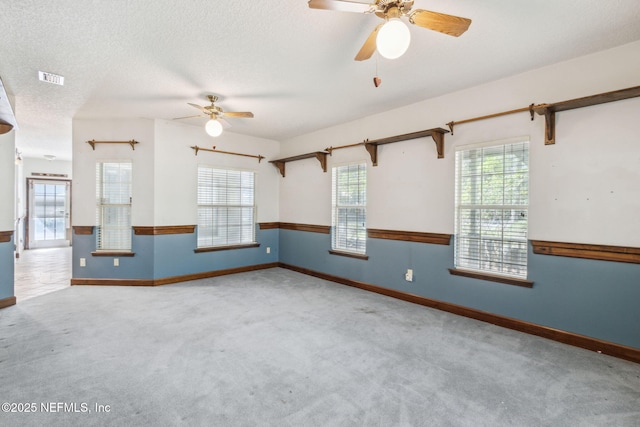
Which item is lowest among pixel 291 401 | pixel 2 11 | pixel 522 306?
pixel 291 401

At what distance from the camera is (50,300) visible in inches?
156

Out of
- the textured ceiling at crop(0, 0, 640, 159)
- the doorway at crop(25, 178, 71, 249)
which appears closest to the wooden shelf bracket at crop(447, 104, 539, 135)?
the textured ceiling at crop(0, 0, 640, 159)

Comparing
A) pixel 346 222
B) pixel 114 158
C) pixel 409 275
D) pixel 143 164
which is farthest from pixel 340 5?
pixel 114 158

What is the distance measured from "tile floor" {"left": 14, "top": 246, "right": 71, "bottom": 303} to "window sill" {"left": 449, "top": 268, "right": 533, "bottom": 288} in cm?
569

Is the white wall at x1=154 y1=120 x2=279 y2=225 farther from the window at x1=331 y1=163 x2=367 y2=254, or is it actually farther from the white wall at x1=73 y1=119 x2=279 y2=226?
the window at x1=331 y1=163 x2=367 y2=254

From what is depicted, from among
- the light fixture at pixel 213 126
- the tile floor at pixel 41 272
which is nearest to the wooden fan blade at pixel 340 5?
the light fixture at pixel 213 126

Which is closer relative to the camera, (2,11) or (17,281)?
(2,11)

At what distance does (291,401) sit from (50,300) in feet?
12.9

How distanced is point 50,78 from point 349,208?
4.03 metres

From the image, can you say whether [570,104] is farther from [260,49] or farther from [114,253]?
[114,253]

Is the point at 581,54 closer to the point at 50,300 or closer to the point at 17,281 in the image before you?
the point at 50,300

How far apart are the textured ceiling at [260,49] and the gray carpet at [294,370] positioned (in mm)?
2634

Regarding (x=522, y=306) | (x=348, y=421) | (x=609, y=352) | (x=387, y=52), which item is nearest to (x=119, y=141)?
(x=387, y=52)

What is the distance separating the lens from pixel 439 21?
1.80 meters
